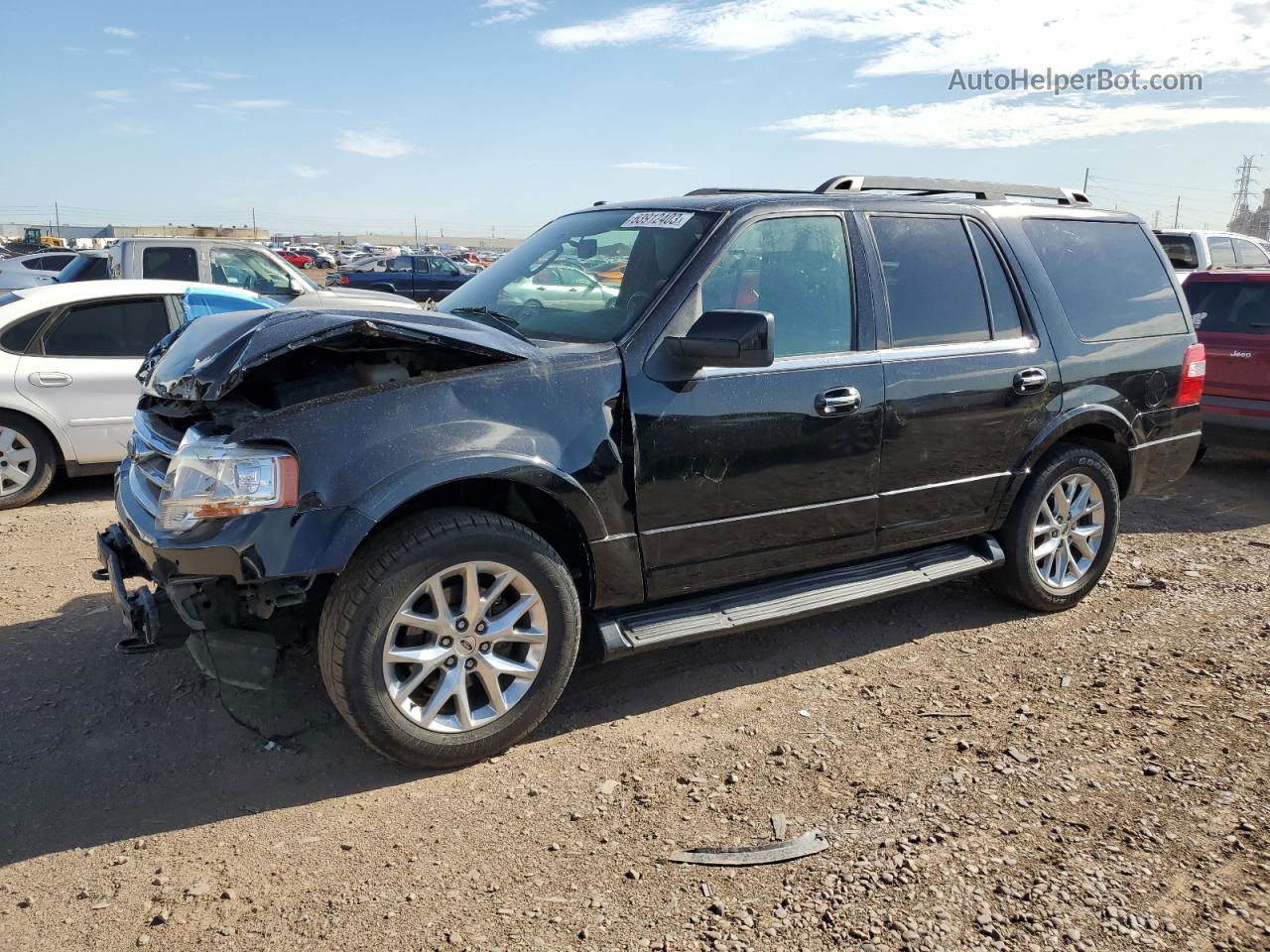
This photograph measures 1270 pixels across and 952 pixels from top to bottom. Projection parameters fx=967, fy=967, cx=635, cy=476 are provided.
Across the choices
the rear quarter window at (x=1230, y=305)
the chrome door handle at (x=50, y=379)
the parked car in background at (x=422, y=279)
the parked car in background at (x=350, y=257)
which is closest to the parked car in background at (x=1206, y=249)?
the rear quarter window at (x=1230, y=305)

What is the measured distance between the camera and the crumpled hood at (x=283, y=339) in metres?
3.09

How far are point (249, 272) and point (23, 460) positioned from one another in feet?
15.4

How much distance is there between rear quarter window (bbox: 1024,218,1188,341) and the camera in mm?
4855

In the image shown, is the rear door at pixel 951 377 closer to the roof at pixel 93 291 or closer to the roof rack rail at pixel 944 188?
the roof rack rail at pixel 944 188

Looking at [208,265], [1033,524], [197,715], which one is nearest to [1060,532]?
[1033,524]

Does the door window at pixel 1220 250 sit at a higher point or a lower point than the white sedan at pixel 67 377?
higher

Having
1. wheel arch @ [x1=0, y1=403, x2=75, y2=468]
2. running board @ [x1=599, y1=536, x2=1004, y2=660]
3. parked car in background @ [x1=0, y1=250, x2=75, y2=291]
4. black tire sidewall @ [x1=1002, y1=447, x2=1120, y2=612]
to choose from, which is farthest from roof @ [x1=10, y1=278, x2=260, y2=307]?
parked car in background @ [x1=0, y1=250, x2=75, y2=291]

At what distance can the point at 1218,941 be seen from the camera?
2.59 metres

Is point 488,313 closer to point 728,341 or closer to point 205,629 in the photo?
point 728,341

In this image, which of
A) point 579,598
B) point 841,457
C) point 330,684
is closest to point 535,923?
point 330,684

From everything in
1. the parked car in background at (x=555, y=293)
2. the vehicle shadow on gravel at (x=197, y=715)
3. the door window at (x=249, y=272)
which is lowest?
the vehicle shadow on gravel at (x=197, y=715)

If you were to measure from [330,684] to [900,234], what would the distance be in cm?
306

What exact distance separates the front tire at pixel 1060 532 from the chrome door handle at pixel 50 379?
611 cm

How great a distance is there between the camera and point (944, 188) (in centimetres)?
488
